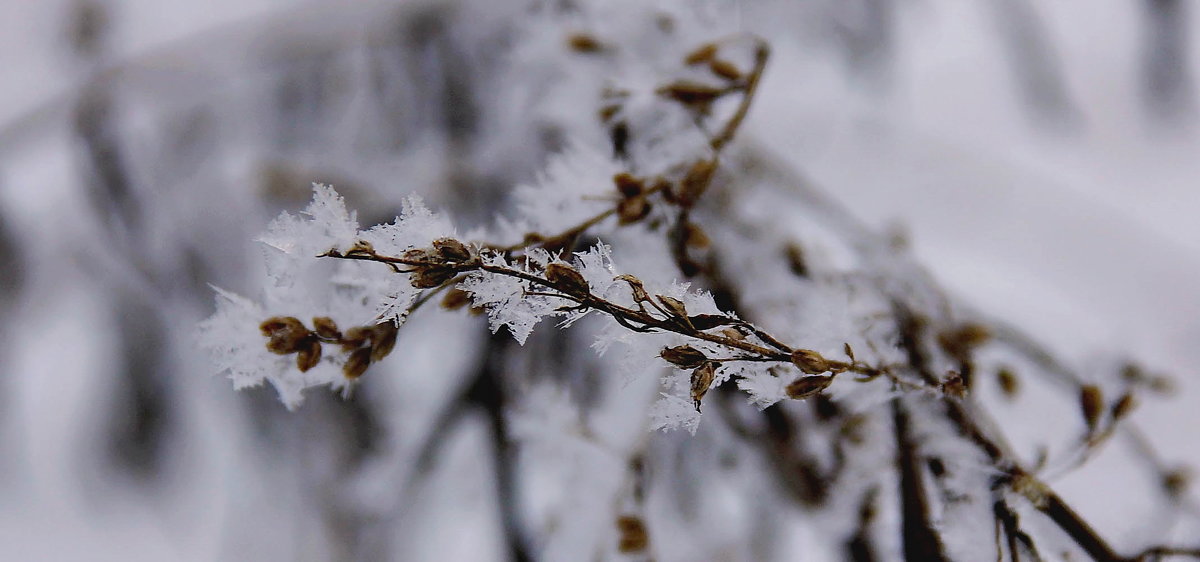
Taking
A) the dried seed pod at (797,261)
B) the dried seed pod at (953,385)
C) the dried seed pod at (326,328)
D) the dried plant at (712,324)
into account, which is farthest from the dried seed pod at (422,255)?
the dried seed pod at (797,261)

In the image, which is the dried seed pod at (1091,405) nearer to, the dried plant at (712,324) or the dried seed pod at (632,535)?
the dried plant at (712,324)

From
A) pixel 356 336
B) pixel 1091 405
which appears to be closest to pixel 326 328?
pixel 356 336

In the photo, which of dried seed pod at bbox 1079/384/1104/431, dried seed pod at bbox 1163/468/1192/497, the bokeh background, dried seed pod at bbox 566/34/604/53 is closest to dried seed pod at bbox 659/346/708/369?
dried seed pod at bbox 1079/384/1104/431

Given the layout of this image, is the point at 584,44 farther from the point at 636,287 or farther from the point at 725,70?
the point at 636,287

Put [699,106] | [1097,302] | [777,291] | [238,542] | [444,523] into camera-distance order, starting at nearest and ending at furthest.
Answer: [699,106]
[777,291]
[444,523]
[238,542]
[1097,302]

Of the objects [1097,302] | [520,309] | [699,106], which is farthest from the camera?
[1097,302]

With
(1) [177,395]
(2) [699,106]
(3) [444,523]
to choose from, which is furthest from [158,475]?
(2) [699,106]

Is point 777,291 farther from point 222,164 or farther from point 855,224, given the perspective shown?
point 222,164
